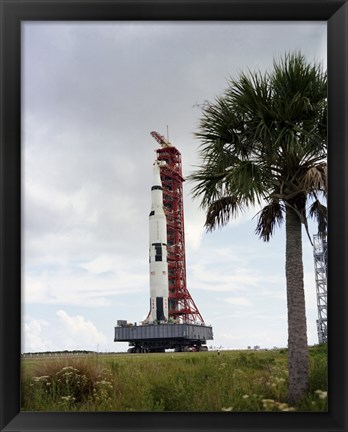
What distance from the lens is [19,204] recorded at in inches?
209

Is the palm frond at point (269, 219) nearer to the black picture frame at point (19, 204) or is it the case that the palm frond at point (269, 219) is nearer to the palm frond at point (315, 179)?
the palm frond at point (315, 179)

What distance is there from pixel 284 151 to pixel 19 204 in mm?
4111

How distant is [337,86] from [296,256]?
321cm

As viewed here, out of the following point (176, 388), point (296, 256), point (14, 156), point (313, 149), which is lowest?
point (176, 388)

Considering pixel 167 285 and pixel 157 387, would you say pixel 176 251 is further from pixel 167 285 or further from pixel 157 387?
pixel 157 387

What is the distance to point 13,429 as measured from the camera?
5.31 m

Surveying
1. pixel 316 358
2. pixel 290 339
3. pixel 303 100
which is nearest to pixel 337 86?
pixel 303 100

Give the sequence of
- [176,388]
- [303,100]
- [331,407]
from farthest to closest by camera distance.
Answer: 1. [176,388]
2. [303,100]
3. [331,407]

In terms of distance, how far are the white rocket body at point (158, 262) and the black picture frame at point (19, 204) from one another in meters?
15.3

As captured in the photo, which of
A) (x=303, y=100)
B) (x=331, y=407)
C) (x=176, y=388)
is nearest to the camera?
(x=331, y=407)

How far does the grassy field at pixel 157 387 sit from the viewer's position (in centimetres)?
817

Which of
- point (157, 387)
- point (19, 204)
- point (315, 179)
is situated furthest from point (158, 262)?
point (19, 204)

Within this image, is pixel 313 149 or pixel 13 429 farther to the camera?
pixel 313 149

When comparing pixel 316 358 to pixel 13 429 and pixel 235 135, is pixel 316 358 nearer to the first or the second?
pixel 235 135
